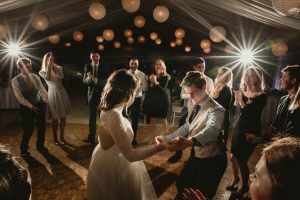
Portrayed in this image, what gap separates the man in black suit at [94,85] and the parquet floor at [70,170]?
1.47 feet

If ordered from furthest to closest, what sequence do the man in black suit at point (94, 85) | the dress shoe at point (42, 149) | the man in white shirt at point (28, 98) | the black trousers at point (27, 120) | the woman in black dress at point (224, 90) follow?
the man in black suit at point (94, 85) → the dress shoe at point (42, 149) → the black trousers at point (27, 120) → the man in white shirt at point (28, 98) → the woman in black dress at point (224, 90)

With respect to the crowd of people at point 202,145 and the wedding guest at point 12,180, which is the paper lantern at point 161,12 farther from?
the wedding guest at point 12,180

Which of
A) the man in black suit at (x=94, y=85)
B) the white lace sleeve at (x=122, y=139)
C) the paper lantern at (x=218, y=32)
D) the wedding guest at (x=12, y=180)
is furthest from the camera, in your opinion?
the paper lantern at (x=218, y=32)

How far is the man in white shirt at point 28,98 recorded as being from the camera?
3967mm

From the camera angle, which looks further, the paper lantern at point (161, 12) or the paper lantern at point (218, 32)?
the paper lantern at point (218, 32)

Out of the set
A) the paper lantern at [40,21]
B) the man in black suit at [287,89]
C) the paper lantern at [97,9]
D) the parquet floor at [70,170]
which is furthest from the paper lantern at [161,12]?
the man in black suit at [287,89]

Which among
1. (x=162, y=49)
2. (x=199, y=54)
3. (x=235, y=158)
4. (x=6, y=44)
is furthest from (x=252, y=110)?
(x=162, y=49)

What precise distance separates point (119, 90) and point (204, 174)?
1.04m

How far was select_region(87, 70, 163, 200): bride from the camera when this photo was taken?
1752 millimetres

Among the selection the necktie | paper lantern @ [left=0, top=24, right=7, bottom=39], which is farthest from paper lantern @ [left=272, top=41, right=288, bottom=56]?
paper lantern @ [left=0, top=24, right=7, bottom=39]

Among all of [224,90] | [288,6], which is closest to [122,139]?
[224,90]

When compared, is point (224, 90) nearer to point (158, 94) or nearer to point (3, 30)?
point (158, 94)

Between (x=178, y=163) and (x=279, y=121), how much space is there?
182 centimetres

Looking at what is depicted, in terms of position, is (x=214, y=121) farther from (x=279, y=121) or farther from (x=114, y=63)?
(x=114, y=63)
